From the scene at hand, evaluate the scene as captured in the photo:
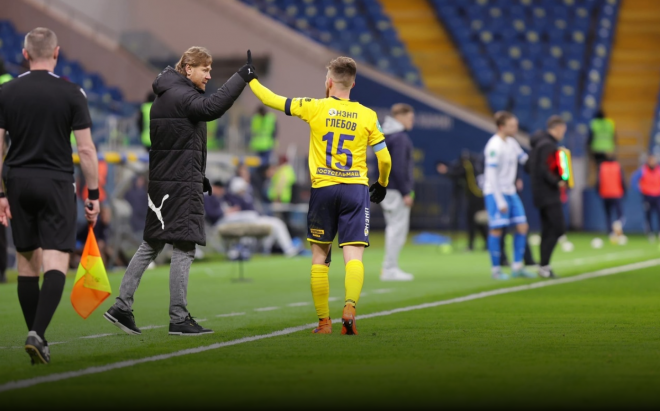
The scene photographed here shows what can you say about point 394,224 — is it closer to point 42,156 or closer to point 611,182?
point 42,156

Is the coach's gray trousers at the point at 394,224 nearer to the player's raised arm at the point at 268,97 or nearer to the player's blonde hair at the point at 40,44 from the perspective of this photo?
the player's raised arm at the point at 268,97

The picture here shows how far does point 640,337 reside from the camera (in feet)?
26.2

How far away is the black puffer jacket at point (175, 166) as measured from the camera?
8234 mm

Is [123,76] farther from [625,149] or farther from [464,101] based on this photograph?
[625,149]

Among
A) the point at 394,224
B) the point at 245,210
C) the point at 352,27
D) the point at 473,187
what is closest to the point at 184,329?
the point at 394,224

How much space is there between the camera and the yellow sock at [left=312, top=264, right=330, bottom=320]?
8.25m

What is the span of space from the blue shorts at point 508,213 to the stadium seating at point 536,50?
654 inches

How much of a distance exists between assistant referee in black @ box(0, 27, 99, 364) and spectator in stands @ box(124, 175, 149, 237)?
11514 mm

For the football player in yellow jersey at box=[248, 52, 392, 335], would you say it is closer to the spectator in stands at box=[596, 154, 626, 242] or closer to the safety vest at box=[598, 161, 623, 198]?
the spectator in stands at box=[596, 154, 626, 242]

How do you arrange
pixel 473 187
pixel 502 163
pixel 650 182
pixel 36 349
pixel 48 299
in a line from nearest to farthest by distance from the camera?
1. pixel 36 349
2. pixel 48 299
3. pixel 502 163
4. pixel 473 187
5. pixel 650 182

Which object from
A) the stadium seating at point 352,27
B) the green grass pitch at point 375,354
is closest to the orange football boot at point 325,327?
the green grass pitch at point 375,354

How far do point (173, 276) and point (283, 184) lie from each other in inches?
550

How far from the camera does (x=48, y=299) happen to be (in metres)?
6.68

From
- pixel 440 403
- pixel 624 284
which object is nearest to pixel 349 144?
pixel 440 403
